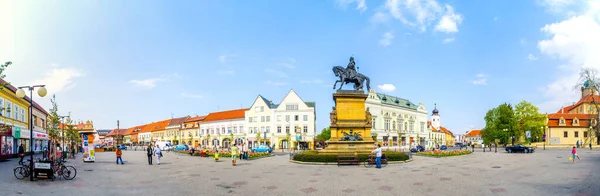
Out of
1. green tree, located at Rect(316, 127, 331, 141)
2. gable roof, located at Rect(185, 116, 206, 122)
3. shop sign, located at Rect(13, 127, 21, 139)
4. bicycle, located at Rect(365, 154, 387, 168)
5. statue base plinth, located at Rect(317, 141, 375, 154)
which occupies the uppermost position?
gable roof, located at Rect(185, 116, 206, 122)

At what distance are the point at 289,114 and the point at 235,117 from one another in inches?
584

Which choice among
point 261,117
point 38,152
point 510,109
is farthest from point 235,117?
point 510,109

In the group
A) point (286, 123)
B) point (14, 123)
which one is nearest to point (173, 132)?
point (286, 123)

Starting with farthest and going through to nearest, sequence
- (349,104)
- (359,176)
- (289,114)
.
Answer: (289,114), (349,104), (359,176)

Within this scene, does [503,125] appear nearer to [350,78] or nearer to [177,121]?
[350,78]

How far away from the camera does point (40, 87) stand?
1827 centimetres

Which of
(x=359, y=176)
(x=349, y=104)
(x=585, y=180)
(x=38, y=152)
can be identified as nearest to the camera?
(x=585, y=180)

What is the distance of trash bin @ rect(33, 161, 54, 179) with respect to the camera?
60.9ft

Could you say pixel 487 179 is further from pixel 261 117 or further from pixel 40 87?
pixel 261 117

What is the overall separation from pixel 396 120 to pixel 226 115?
40.7 meters

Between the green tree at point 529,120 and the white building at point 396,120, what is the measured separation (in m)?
21.9

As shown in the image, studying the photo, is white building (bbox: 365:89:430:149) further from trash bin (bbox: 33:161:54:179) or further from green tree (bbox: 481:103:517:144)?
trash bin (bbox: 33:161:54:179)

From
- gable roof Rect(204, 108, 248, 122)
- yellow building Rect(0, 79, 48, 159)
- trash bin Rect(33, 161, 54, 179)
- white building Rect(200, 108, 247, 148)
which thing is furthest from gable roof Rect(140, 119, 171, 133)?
trash bin Rect(33, 161, 54, 179)

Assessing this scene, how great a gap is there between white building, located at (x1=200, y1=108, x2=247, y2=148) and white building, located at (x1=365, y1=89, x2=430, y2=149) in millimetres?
28223
